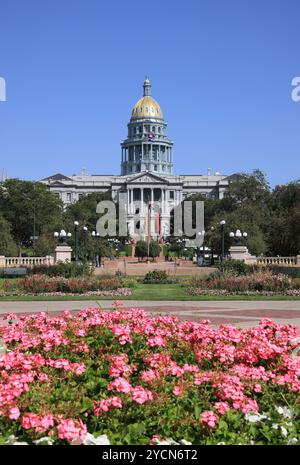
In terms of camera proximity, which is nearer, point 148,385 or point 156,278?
point 148,385

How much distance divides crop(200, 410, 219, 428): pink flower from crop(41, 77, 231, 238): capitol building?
471ft

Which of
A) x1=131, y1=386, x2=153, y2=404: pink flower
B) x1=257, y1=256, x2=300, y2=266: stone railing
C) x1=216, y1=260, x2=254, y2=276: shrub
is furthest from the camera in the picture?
x1=257, y1=256, x2=300, y2=266: stone railing

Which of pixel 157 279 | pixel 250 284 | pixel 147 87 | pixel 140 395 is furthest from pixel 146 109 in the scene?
pixel 140 395

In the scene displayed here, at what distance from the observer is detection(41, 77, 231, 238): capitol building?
16038 cm

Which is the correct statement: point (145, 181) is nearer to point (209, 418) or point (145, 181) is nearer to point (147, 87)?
point (147, 87)

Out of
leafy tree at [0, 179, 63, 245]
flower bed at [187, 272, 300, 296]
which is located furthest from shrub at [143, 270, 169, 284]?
leafy tree at [0, 179, 63, 245]

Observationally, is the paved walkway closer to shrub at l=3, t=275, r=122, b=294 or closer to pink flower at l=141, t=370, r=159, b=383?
shrub at l=3, t=275, r=122, b=294

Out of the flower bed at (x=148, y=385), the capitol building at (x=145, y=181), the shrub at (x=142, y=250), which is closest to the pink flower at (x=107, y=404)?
the flower bed at (x=148, y=385)

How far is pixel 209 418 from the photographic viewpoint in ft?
18.0

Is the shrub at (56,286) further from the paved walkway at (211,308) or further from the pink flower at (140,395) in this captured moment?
the pink flower at (140,395)

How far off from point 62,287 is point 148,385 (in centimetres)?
2158

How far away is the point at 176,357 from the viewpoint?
816 cm
